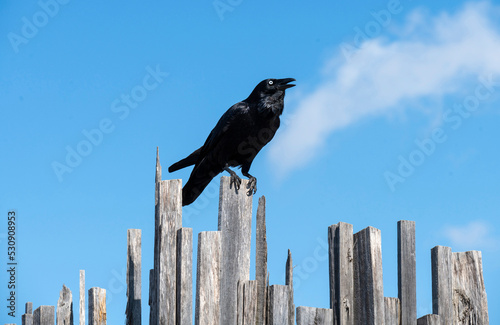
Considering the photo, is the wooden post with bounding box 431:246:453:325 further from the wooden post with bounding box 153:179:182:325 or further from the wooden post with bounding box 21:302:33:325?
the wooden post with bounding box 21:302:33:325

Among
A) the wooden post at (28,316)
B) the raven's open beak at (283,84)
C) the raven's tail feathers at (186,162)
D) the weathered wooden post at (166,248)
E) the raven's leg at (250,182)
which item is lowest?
the wooden post at (28,316)

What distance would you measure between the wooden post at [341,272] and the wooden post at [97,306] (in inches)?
75.9

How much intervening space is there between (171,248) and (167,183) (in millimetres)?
560

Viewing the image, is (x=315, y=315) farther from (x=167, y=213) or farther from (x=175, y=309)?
(x=167, y=213)

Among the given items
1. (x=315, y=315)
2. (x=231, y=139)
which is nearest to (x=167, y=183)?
(x=315, y=315)

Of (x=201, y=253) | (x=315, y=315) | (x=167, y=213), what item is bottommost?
(x=315, y=315)

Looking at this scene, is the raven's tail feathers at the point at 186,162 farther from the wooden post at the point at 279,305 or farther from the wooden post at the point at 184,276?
the wooden post at the point at 279,305

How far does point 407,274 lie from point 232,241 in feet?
4.36

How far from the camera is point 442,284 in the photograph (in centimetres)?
466

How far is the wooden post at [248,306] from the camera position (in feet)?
14.6

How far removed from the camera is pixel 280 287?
4.38m

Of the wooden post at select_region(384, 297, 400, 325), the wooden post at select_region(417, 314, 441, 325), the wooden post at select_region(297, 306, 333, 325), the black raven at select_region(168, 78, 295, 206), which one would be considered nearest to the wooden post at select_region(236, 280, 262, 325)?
the wooden post at select_region(297, 306, 333, 325)

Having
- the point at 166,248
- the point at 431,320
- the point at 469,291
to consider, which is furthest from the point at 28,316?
the point at 469,291

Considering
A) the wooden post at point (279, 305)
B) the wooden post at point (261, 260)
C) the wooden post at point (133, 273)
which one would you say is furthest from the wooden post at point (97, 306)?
the wooden post at point (279, 305)
